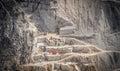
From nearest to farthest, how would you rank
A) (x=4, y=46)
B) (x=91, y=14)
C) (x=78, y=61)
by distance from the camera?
(x=4, y=46) < (x=78, y=61) < (x=91, y=14)

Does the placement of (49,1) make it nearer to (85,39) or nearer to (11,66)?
(85,39)

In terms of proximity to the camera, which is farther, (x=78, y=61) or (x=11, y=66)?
(x=78, y=61)

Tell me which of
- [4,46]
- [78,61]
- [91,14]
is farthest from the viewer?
[91,14]

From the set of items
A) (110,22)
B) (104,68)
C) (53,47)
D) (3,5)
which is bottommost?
(104,68)

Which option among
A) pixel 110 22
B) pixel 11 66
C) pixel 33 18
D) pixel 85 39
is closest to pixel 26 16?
pixel 33 18

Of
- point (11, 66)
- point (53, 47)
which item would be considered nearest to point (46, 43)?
point (53, 47)

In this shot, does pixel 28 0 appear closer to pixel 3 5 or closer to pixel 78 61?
pixel 3 5

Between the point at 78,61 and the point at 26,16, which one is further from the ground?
the point at 26,16
